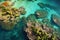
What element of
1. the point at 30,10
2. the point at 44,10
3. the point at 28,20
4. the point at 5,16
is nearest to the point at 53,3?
the point at 44,10

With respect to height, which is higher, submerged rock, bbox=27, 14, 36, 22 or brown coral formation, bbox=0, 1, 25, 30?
brown coral formation, bbox=0, 1, 25, 30

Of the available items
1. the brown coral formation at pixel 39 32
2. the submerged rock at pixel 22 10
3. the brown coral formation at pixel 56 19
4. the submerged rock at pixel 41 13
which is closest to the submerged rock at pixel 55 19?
the brown coral formation at pixel 56 19

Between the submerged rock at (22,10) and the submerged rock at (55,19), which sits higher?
the submerged rock at (22,10)

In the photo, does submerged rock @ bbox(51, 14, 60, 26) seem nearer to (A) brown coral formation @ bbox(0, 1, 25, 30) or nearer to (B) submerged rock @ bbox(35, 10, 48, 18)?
(B) submerged rock @ bbox(35, 10, 48, 18)

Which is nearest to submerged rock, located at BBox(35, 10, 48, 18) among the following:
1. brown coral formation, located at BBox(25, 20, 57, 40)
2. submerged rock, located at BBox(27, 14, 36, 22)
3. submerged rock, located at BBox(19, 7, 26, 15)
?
submerged rock, located at BBox(27, 14, 36, 22)

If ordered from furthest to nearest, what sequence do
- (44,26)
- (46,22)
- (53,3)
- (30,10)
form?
1. (53,3)
2. (30,10)
3. (46,22)
4. (44,26)

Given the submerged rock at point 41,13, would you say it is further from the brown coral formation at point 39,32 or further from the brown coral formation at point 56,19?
the brown coral formation at point 39,32

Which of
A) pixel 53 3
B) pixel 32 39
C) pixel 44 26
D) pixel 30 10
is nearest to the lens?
pixel 32 39

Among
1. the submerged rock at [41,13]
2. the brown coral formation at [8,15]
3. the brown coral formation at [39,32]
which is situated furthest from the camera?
the submerged rock at [41,13]

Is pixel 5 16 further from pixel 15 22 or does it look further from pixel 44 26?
pixel 44 26
